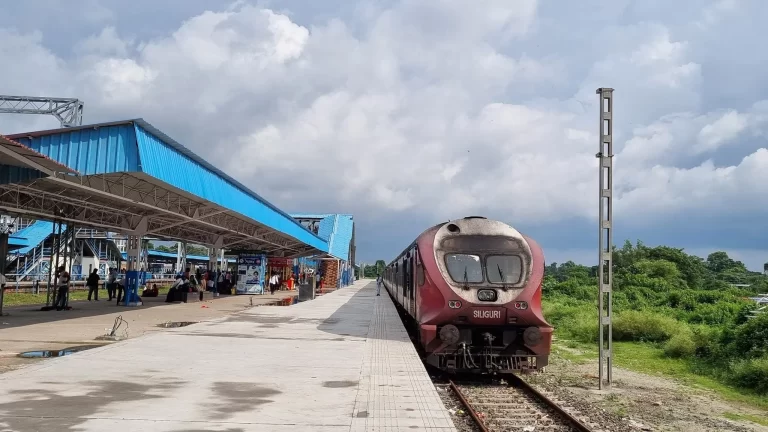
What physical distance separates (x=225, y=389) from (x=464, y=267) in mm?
5168

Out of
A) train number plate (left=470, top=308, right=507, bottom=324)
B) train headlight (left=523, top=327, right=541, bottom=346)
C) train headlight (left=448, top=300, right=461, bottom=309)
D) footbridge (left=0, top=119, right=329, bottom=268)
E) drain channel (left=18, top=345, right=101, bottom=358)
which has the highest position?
footbridge (left=0, top=119, right=329, bottom=268)

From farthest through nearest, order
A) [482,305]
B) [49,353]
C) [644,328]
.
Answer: [644,328]
[49,353]
[482,305]

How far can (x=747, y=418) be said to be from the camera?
9359 mm

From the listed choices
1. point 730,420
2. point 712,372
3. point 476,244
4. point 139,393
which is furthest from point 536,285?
point 139,393

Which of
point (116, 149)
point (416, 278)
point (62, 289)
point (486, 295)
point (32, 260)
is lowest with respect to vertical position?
Answer: point (62, 289)

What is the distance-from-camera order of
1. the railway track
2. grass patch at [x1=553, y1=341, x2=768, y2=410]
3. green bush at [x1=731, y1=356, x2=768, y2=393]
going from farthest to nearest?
green bush at [x1=731, y1=356, x2=768, y2=393], grass patch at [x1=553, y1=341, x2=768, y2=410], the railway track

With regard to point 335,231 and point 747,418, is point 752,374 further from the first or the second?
point 335,231

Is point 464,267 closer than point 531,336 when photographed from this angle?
No

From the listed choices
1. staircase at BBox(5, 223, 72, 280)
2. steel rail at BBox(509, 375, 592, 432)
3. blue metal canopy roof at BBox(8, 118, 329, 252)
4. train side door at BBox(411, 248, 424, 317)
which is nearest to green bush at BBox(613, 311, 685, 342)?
train side door at BBox(411, 248, 424, 317)

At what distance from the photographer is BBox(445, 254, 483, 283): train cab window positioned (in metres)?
11.3

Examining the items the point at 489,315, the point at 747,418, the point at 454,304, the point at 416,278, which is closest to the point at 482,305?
the point at 489,315

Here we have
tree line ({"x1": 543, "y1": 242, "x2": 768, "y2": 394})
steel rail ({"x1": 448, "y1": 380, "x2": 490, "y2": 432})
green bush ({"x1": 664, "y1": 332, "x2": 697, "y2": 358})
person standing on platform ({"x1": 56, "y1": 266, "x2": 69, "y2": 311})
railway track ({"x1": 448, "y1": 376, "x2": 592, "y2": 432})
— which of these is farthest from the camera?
person standing on platform ({"x1": 56, "y1": 266, "x2": 69, "y2": 311})

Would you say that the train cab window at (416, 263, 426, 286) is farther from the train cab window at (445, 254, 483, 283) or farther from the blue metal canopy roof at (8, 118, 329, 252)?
the blue metal canopy roof at (8, 118, 329, 252)

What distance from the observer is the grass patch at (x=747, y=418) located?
9156mm
